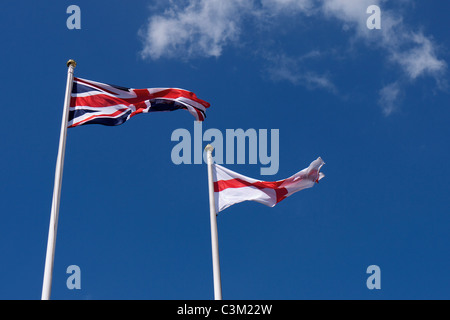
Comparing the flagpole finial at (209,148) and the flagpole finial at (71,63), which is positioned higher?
the flagpole finial at (71,63)

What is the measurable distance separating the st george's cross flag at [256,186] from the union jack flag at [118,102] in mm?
2420

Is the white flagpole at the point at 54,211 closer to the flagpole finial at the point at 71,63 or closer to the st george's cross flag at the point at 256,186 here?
the flagpole finial at the point at 71,63

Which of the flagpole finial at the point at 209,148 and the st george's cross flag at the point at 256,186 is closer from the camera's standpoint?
the st george's cross flag at the point at 256,186

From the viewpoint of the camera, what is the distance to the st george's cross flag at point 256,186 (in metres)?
20.0

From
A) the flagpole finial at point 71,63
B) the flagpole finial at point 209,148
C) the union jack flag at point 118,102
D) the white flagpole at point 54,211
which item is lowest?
the white flagpole at point 54,211

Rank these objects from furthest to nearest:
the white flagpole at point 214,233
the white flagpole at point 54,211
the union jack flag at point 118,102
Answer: the union jack flag at point 118,102 < the white flagpole at point 214,233 < the white flagpole at point 54,211

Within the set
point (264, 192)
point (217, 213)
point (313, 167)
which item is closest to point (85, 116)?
point (217, 213)

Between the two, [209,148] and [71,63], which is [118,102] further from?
[209,148]

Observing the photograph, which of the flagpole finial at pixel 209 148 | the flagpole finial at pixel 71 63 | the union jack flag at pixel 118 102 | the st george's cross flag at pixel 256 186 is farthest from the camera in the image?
the flagpole finial at pixel 209 148

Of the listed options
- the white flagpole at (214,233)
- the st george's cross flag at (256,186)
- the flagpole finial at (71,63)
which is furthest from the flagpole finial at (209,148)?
the flagpole finial at (71,63)

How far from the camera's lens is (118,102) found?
1912 cm

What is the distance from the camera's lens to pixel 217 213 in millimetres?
19562
